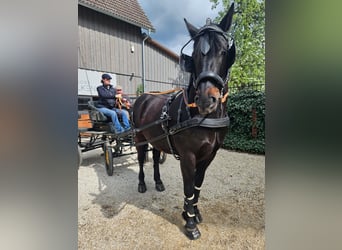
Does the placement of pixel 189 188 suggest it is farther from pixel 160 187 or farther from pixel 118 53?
pixel 118 53

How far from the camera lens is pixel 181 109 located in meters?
1.85

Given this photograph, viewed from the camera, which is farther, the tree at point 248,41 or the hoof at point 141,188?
the tree at point 248,41

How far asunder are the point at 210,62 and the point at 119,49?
21.9ft

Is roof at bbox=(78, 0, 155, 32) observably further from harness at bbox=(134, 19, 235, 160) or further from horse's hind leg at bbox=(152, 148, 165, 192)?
harness at bbox=(134, 19, 235, 160)

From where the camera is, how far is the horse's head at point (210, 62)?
1332 millimetres

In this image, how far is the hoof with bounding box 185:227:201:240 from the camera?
70.6 inches

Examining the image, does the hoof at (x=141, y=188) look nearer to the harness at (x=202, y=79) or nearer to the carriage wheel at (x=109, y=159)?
the carriage wheel at (x=109, y=159)

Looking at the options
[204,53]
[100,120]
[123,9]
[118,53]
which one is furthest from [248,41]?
A: [123,9]

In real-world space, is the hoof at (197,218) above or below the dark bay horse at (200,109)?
below

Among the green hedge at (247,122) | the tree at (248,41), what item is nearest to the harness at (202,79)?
the tree at (248,41)
